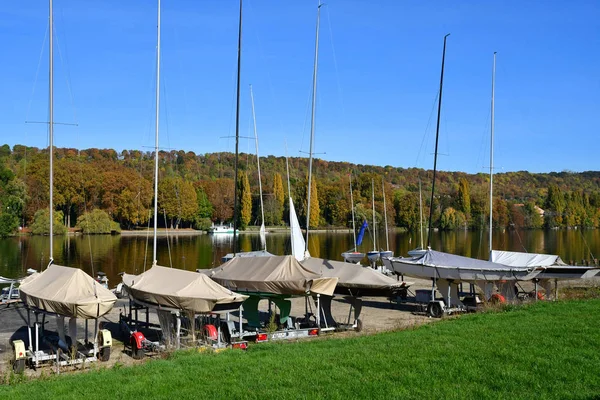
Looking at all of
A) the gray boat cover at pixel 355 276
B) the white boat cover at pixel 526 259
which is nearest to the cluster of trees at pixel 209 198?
the white boat cover at pixel 526 259

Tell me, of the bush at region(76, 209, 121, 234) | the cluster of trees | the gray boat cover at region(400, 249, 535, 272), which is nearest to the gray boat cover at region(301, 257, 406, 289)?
the gray boat cover at region(400, 249, 535, 272)

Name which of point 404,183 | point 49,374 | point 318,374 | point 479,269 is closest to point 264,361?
point 318,374

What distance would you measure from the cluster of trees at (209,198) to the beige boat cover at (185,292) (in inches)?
2158

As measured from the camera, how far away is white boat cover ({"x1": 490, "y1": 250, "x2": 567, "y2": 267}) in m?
29.1

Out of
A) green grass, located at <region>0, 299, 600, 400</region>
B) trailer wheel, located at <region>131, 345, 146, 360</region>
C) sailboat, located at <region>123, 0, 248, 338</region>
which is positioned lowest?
trailer wheel, located at <region>131, 345, 146, 360</region>

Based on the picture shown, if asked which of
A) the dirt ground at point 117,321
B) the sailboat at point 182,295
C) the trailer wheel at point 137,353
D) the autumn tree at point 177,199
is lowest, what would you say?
the dirt ground at point 117,321

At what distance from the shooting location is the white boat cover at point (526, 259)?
2913 centimetres

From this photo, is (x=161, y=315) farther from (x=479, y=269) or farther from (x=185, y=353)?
(x=479, y=269)

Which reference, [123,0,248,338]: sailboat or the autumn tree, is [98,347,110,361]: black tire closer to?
[123,0,248,338]: sailboat

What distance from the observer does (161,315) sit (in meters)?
18.2

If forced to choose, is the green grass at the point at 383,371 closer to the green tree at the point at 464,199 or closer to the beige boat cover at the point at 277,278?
the beige boat cover at the point at 277,278

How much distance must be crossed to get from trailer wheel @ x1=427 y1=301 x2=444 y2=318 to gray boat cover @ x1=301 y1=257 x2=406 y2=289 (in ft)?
11.3

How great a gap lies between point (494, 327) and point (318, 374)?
22.3 ft

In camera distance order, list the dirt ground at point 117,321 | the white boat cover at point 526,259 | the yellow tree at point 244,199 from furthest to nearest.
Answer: the yellow tree at point 244,199, the white boat cover at point 526,259, the dirt ground at point 117,321
